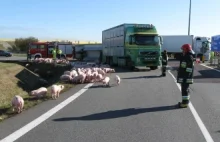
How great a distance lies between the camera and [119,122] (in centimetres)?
888

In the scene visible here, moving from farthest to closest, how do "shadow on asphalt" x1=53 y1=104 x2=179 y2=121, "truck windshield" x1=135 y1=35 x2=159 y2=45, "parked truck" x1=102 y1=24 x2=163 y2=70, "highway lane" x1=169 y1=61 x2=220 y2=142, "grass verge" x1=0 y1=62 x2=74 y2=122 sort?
1. "truck windshield" x1=135 y1=35 x2=159 y2=45
2. "parked truck" x1=102 y1=24 x2=163 y2=70
3. "grass verge" x1=0 y1=62 x2=74 y2=122
4. "shadow on asphalt" x1=53 y1=104 x2=179 y2=121
5. "highway lane" x1=169 y1=61 x2=220 y2=142

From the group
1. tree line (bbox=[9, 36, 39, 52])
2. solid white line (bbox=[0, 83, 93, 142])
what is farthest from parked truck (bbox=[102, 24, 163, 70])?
tree line (bbox=[9, 36, 39, 52])

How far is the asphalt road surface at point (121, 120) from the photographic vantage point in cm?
745

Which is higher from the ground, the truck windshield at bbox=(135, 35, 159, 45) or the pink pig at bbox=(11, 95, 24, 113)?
the truck windshield at bbox=(135, 35, 159, 45)

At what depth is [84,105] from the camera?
11336 millimetres

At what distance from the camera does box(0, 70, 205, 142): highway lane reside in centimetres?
Answer: 742

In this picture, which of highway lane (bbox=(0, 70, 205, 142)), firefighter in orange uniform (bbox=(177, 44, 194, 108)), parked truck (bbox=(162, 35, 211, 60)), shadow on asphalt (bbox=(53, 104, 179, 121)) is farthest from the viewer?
parked truck (bbox=(162, 35, 211, 60))

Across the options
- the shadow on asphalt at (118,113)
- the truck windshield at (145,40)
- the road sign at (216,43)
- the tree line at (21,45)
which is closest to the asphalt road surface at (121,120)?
the shadow on asphalt at (118,113)

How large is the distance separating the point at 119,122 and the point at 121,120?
A: 0.84 ft

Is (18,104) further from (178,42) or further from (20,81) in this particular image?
(178,42)

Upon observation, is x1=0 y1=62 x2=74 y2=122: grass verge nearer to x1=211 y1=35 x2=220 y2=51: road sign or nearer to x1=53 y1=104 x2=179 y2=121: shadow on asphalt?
x1=53 y1=104 x2=179 y2=121: shadow on asphalt

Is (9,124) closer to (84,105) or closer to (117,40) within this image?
(84,105)

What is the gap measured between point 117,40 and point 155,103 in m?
21.3

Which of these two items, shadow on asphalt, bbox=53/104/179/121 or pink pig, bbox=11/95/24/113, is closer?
shadow on asphalt, bbox=53/104/179/121
